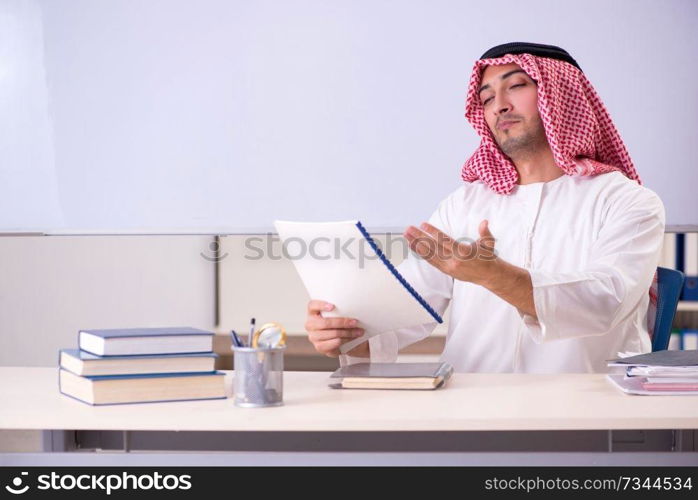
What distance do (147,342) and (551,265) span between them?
1.33m

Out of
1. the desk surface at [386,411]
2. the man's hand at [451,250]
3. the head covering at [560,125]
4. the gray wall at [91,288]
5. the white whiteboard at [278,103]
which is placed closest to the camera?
the desk surface at [386,411]

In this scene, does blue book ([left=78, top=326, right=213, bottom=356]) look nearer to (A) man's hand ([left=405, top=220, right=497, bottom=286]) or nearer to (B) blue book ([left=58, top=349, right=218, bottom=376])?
(B) blue book ([left=58, top=349, right=218, bottom=376])

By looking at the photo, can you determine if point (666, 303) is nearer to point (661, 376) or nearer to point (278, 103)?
point (661, 376)

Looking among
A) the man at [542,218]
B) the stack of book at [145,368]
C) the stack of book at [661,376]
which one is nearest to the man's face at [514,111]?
the man at [542,218]

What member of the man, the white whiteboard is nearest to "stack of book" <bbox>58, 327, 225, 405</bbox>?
the man

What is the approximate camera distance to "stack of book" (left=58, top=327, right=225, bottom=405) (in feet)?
4.71

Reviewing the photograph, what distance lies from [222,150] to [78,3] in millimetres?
856

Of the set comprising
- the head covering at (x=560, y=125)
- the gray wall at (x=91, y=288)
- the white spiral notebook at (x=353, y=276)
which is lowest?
the gray wall at (x=91, y=288)

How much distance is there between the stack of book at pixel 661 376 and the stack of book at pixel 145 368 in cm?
77

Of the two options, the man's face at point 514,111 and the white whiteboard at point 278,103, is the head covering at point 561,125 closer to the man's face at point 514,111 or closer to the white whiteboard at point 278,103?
the man's face at point 514,111

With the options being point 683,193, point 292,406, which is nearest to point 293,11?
point 683,193

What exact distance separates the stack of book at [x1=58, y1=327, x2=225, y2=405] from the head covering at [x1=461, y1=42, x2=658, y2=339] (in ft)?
4.44

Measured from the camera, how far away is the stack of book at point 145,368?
144cm

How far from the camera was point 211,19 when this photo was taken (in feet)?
11.3
